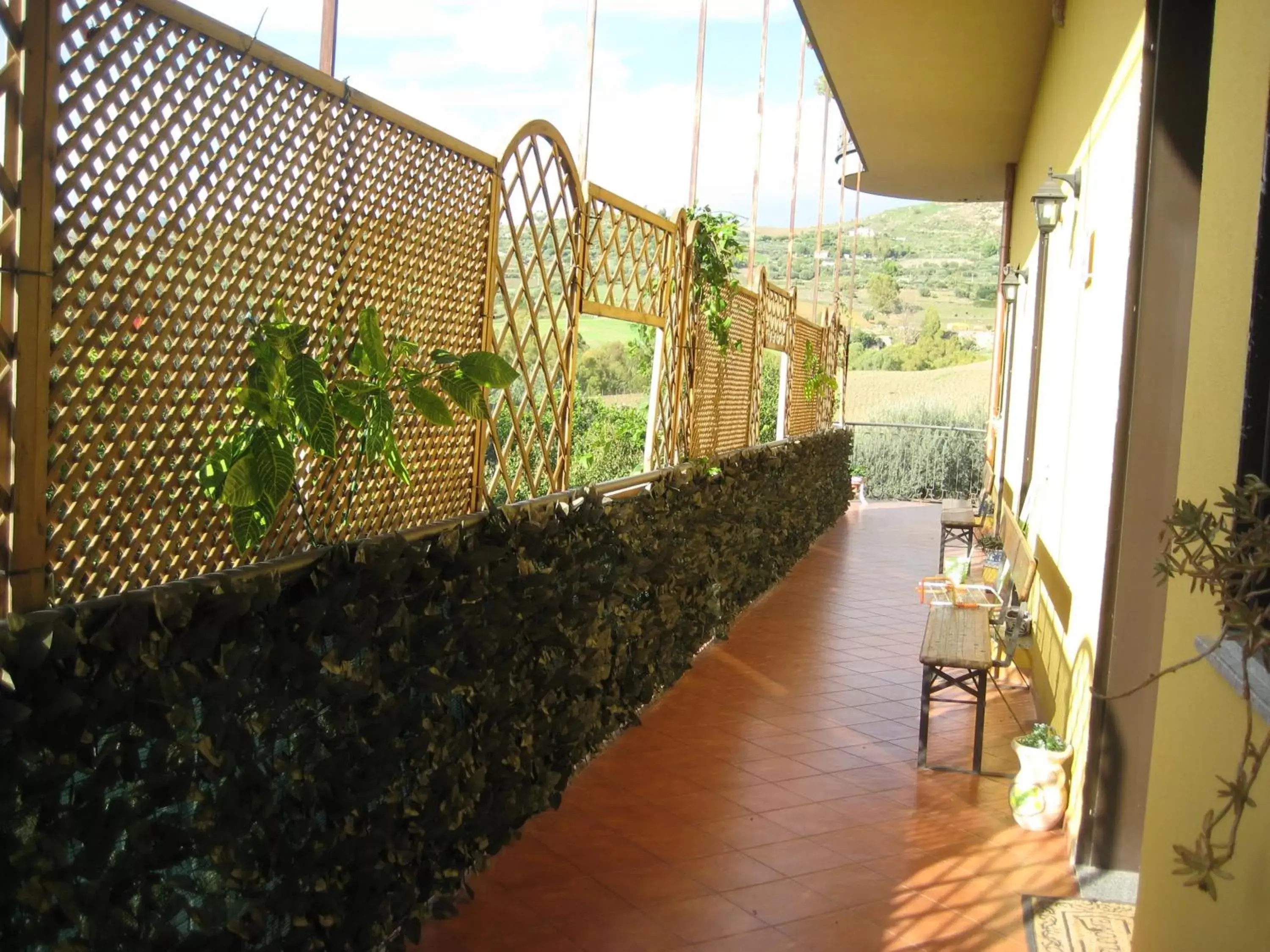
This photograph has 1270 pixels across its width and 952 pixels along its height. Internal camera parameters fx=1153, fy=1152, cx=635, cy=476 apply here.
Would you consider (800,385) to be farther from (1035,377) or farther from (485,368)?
(485,368)

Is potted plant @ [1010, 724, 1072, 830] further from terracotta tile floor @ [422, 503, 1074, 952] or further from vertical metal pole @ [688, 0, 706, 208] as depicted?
vertical metal pole @ [688, 0, 706, 208]

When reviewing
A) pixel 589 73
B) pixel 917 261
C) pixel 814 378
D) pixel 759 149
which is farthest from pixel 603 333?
pixel 589 73

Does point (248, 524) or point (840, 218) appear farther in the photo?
point (840, 218)

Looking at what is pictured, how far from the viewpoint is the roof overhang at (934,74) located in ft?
23.9

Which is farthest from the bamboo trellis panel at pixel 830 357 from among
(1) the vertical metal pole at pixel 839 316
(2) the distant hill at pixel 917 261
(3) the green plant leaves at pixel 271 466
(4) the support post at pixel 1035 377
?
(2) the distant hill at pixel 917 261

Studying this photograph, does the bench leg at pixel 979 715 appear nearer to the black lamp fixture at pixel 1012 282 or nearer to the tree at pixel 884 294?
the black lamp fixture at pixel 1012 282

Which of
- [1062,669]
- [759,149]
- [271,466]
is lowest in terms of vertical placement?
[1062,669]

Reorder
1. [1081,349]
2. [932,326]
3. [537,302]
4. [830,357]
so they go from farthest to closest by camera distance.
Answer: [932,326] → [830,357] → [1081,349] → [537,302]

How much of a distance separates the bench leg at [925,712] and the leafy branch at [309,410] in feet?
7.52

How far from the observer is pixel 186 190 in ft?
6.79

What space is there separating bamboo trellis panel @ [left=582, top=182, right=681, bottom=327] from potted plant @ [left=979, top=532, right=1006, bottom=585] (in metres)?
2.77

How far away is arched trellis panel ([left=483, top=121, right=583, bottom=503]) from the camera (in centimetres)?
362

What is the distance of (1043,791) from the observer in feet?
12.7

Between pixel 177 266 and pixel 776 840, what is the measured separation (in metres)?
2.55
